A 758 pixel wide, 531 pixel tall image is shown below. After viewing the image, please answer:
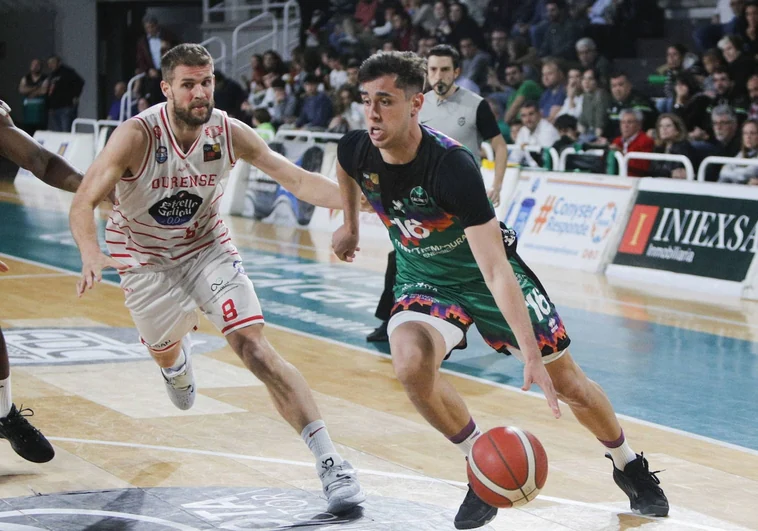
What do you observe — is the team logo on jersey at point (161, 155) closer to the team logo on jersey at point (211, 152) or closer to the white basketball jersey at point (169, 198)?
the white basketball jersey at point (169, 198)

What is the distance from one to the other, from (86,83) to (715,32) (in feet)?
Result: 66.7

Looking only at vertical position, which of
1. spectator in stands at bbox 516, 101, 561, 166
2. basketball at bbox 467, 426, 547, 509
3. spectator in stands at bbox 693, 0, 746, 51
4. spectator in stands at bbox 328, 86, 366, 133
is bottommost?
spectator in stands at bbox 328, 86, 366, 133

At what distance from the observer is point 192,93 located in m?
5.71

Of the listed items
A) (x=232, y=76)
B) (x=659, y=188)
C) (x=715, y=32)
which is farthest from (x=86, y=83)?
(x=659, y=188)

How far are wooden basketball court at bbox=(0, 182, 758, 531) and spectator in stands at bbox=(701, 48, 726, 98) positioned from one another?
3.76 meters

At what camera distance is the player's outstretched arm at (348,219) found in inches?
220

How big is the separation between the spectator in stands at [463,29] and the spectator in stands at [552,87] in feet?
8.82

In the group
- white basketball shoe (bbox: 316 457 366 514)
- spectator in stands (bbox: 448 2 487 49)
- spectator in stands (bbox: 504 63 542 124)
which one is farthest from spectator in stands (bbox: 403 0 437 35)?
white basketball shoe (bbox: 316 457 366 514)

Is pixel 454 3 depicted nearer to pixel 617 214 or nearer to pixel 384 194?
pixel 617 214

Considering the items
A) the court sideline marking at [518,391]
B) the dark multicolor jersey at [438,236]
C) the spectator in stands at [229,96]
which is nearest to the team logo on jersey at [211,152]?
the dark multicolor jersey at [438,236]

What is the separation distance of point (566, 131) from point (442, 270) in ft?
32.9

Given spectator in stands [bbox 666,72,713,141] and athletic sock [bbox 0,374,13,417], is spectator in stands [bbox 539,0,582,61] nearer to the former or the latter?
spectator in stands [bbox 666,72,713,141]

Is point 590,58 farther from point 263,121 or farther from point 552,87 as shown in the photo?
point 263,121

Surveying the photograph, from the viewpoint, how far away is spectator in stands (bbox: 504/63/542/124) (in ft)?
55.1
